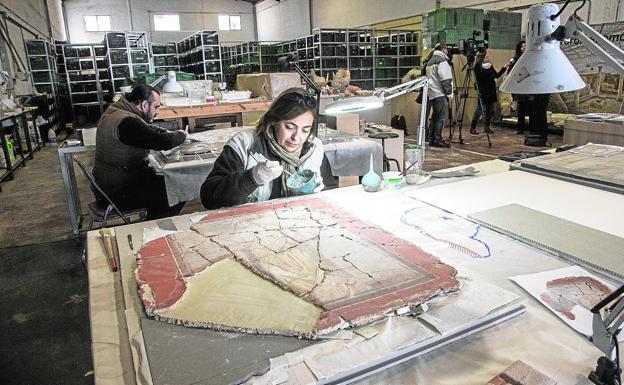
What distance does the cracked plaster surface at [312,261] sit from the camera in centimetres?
99

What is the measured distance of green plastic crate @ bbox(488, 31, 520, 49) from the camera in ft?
27.5

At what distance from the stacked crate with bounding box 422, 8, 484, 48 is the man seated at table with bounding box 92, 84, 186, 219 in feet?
21.2

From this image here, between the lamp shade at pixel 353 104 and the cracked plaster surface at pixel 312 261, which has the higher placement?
the lamp shade at pixel 353 104

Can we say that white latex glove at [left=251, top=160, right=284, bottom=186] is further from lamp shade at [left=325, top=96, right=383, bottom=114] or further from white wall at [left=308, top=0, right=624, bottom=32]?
white wall at [left=308, top=0, right=624, bottom=32]

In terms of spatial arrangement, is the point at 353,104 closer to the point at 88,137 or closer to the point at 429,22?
the point at 88,137

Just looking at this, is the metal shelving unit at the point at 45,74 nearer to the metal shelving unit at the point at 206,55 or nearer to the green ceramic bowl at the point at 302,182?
the metal shelving unit at the point at 206,55

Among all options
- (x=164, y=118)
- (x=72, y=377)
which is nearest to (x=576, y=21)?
(x=72, y=377)

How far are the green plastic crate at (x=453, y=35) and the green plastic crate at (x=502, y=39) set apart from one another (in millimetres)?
575

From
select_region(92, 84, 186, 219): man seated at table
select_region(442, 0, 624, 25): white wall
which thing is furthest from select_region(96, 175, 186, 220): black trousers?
select_region(442, 0, 624, 25): white wall

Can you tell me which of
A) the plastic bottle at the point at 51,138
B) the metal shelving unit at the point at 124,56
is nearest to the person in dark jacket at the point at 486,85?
the metal shelving unit at the point at 124,56

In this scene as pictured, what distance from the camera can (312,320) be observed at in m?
0.92

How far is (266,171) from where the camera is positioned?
168 cm

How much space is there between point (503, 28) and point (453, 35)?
51.7 inches

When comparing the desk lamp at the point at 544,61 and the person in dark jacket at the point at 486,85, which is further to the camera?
the person in dark jacket at the point at 486,85
